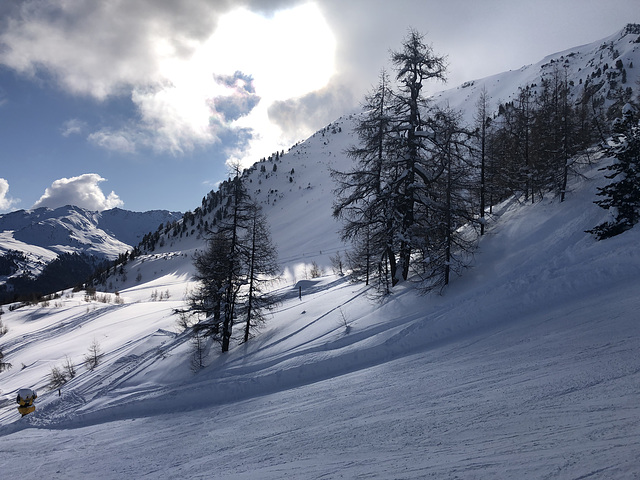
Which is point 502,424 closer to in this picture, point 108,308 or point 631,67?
point 108,308

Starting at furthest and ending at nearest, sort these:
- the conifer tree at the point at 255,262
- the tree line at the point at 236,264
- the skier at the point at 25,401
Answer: the conifer tree at the point at 255,262 → the tree line at the point at 236,264 → the skier at the point at 25,401

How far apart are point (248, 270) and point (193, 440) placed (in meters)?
9.69

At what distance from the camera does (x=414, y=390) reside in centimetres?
859

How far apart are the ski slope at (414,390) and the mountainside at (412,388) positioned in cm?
5

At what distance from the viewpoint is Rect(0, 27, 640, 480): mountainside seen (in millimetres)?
5793

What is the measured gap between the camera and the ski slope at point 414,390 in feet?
18.9

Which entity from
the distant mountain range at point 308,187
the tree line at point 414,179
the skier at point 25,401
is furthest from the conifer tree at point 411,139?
the distant mountain range at point 308,187

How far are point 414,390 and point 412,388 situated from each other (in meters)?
0.15

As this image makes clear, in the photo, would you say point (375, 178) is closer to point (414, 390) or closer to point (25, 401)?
point (414, 390)

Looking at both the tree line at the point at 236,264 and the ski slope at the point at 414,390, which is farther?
the tree line at the point at 236,264

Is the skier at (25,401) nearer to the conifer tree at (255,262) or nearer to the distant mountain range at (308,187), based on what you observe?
the conifer tree at (255,262)

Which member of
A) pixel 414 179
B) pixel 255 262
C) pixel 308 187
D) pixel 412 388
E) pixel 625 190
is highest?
pixel 308 187

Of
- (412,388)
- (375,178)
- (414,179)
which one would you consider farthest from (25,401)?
(414,179)

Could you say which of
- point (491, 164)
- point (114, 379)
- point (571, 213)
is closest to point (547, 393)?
point (571, 213)
